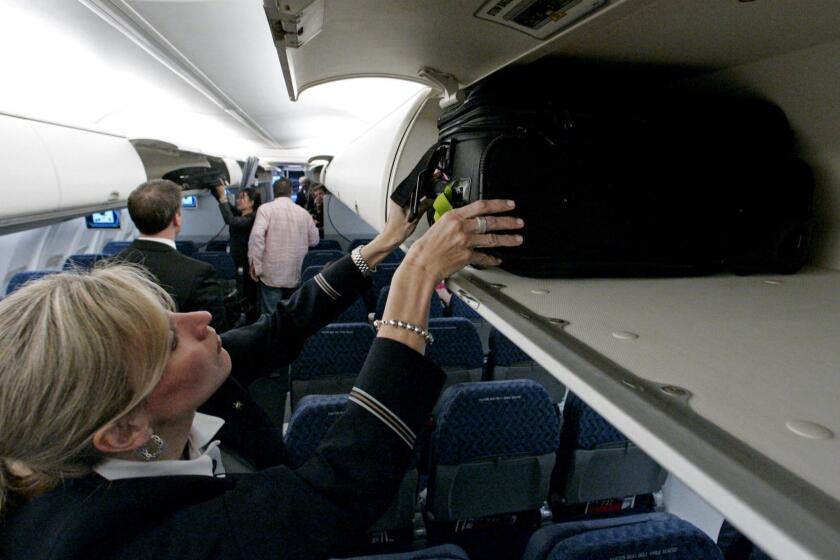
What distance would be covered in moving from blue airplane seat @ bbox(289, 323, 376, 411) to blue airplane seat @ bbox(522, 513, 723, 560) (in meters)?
1.86

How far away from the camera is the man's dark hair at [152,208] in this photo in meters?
2.43

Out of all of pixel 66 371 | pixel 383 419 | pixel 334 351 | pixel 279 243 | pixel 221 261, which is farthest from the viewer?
pixel 221 261

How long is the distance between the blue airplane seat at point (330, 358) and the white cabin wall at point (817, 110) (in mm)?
2228

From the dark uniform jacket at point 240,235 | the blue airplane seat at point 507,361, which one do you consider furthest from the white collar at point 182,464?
the dark uniform jacket at point 240,235

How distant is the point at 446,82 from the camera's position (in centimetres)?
137

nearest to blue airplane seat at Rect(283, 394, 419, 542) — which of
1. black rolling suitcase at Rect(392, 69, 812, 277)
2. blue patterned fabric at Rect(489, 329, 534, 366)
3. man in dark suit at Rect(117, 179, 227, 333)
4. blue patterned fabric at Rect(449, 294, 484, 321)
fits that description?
man in dark suit at Rect(117, 179, 227, 333)

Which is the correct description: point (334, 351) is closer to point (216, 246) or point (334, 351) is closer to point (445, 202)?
point (445, 202)

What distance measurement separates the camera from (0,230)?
372 cm

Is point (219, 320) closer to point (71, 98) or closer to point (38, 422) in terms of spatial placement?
point (38, 422)

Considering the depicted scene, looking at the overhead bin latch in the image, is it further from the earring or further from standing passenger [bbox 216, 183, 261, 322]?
standing passenger [bbox 216, 183, 261, 322]

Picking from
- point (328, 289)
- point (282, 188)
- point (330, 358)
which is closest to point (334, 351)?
point (330, 358)

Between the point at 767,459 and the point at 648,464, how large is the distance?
235cm

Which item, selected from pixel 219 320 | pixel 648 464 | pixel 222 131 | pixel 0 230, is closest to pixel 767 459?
pixel 648 464

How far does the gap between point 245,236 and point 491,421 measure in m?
4.79
